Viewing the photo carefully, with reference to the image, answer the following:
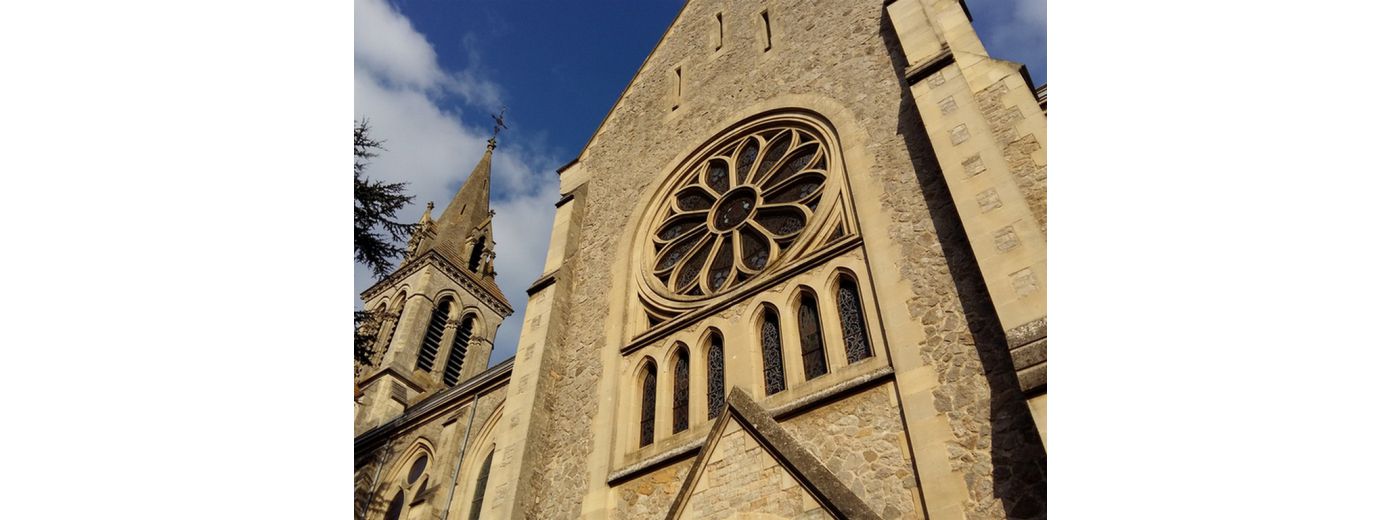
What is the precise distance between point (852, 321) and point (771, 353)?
102cm

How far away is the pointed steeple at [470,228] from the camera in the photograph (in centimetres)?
3838

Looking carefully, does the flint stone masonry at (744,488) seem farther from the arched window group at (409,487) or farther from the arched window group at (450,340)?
the arched window group at (450,340)

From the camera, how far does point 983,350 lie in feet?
20.8

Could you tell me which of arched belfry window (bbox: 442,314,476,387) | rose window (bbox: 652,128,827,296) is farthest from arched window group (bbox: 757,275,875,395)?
arched belfry window (bbox: 442,314,476,387)

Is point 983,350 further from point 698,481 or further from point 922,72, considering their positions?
point 922,72

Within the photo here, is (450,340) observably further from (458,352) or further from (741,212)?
(741,212)

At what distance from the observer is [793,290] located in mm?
8562

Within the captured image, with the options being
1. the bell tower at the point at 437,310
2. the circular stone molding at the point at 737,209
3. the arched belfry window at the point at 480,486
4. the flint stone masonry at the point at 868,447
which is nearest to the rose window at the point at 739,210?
the circular stone molding at the point at 737,209

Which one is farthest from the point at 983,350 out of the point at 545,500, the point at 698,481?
the point at 545,500

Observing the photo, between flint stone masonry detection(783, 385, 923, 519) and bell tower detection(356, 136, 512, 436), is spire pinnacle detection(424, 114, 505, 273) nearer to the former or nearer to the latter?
bell tower detection(356, 136, 512, 436)

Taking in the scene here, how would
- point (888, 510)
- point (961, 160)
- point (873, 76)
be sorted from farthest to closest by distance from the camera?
point (873, 76), point (961, 160), point (888, 510)

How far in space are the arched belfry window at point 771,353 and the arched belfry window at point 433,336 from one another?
26474 mm

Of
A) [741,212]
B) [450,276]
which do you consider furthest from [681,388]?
[450,276]

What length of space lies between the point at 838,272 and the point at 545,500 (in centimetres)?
427
